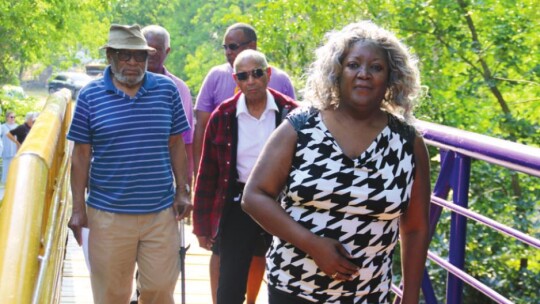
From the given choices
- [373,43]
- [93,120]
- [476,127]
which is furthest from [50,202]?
[476,127]

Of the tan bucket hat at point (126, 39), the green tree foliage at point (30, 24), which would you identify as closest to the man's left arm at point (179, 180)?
the tan bucket hat at point (126, 39)

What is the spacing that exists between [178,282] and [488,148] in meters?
4.63

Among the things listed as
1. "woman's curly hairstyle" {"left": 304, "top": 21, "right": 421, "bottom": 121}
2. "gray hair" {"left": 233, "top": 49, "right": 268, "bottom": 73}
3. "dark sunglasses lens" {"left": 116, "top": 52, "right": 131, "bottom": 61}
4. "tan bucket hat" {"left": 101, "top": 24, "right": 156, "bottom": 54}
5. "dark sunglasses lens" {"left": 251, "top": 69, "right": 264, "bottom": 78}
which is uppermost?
"woman's curly hairstyle" {"left": 304, "top": 21, "right": 421, "bottom": 121}

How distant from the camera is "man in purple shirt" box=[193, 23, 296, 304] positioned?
5.99 meters

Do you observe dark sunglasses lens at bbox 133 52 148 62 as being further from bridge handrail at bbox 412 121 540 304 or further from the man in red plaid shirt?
bridge handrail at bbox 412 121 540 304

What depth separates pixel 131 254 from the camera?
199 inches

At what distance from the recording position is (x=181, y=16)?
39.4 metres

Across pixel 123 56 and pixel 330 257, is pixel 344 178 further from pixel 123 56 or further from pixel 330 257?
pixel 123 56

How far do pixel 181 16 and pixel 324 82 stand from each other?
1448 inches

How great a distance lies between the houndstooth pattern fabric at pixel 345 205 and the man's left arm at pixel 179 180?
81.2 inches

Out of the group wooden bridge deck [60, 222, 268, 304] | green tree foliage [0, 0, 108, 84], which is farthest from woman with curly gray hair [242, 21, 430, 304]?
green tree foliage [0, 0, 108, 84]

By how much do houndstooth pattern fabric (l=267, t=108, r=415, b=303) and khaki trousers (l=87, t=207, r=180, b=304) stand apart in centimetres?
191

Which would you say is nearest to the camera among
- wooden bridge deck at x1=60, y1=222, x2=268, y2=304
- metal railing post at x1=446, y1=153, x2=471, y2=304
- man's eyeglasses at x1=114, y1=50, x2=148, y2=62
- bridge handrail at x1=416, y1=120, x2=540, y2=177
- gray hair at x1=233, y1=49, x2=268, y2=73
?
bridge handrail at x1=416, y1=120, x2=540, y2=177

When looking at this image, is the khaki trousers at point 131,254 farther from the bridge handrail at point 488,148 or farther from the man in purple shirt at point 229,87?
the bridge handrail at point 488,148
